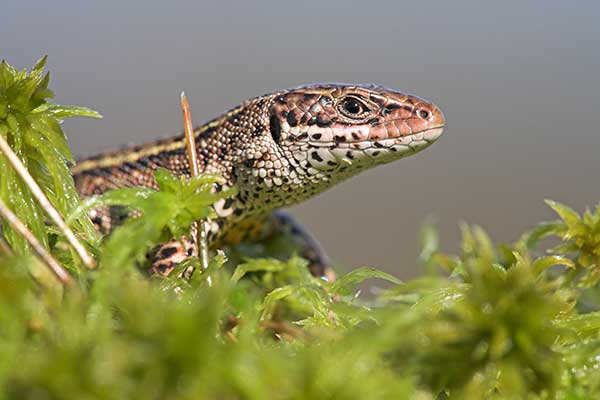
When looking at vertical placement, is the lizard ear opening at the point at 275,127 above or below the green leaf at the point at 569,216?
above

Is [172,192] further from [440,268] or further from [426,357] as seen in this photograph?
[440,268]

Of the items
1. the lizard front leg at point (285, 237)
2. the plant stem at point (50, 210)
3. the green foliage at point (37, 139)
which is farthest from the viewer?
the lizard front leg at point (285, 237)

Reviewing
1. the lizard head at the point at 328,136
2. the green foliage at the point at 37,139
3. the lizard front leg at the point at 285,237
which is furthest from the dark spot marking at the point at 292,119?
the green foliage at the point at 37,139

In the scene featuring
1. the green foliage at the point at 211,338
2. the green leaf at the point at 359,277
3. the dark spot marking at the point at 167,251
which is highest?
the green foliage at the point at 211,338

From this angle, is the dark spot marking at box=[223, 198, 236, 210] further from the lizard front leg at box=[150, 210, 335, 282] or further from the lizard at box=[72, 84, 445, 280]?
the lizard front leg at box=[150, 210, 335, 282]

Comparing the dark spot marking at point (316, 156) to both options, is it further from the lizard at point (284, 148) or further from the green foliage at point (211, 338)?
the green foliage at point (211, 338)

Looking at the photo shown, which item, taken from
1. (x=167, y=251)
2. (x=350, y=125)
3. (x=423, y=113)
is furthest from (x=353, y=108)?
(x=167, y=251)

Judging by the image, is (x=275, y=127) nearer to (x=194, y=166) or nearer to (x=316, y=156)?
(x=316, y=156)
